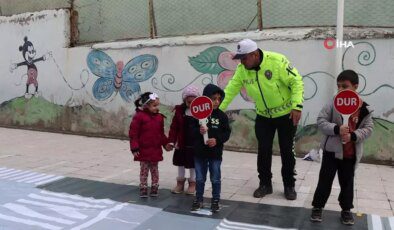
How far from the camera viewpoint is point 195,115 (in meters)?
4.35

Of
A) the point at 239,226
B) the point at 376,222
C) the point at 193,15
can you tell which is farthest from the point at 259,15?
the point at 239,226

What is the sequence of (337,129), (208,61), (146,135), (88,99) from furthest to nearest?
1. (88,99)
2. (208,61)
3. (146,135)
4. (337,129)

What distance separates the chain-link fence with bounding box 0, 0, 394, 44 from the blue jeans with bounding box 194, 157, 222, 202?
13.9 ft

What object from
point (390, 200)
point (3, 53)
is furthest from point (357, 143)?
point (3, 53)

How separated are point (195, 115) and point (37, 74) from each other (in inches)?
275

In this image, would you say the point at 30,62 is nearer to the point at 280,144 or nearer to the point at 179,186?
the point at 179,186

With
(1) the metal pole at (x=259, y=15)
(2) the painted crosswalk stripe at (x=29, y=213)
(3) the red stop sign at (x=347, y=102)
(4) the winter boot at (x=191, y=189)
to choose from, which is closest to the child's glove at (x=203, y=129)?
(4) the winter boot at (x=191, y=189)

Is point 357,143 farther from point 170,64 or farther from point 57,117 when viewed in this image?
point 57,117

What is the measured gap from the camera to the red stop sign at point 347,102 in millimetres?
3908

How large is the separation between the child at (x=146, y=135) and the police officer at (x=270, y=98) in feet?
2.54

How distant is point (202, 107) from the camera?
435 centimetres

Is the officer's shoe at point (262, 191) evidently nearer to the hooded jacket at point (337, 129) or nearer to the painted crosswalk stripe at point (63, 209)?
the hooded jacket at point (337, 129)

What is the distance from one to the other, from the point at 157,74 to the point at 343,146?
5.20 m

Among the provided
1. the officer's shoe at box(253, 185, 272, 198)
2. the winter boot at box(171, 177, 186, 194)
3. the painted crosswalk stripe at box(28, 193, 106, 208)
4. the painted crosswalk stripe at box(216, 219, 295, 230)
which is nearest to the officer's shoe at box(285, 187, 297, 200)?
the officer's shoe at box(253, 185, 272, 198)
